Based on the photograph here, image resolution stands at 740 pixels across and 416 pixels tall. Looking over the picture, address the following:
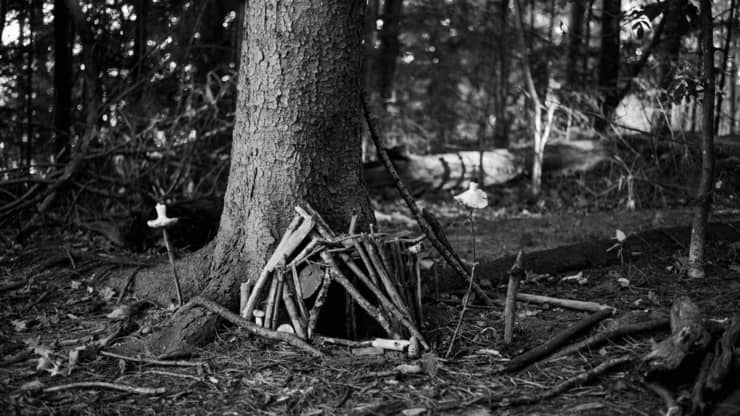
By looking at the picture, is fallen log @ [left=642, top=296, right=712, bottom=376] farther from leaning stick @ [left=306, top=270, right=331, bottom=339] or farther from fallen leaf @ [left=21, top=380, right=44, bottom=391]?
fallen leaf @ [left=21, top=380, right=44, bottom=391]

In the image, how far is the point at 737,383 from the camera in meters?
3.02

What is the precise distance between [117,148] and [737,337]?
6236 mm

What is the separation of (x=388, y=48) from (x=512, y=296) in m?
9.19

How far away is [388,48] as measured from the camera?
12180mm

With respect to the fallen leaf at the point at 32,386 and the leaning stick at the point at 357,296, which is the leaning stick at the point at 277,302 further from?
the fallen leaf at the point at 32,386

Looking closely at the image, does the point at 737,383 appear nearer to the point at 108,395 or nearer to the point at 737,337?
the point at 737,337

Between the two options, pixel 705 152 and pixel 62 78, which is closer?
pixel 705 152

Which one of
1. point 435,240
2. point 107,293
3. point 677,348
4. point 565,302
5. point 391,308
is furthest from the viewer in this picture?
point 107,293

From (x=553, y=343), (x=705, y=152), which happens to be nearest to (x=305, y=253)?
(x=553, y=343)

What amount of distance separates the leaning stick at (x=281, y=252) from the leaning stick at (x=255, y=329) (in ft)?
0.31

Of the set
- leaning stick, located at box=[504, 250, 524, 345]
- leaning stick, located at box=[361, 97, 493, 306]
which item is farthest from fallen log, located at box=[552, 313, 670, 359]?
leaning stick, located at box=[361, 97, 493, 306]

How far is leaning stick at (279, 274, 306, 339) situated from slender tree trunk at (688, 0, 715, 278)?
3054 mm

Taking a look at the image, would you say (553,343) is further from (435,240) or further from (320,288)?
(320,288)

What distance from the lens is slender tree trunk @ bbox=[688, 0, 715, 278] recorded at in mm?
4824
